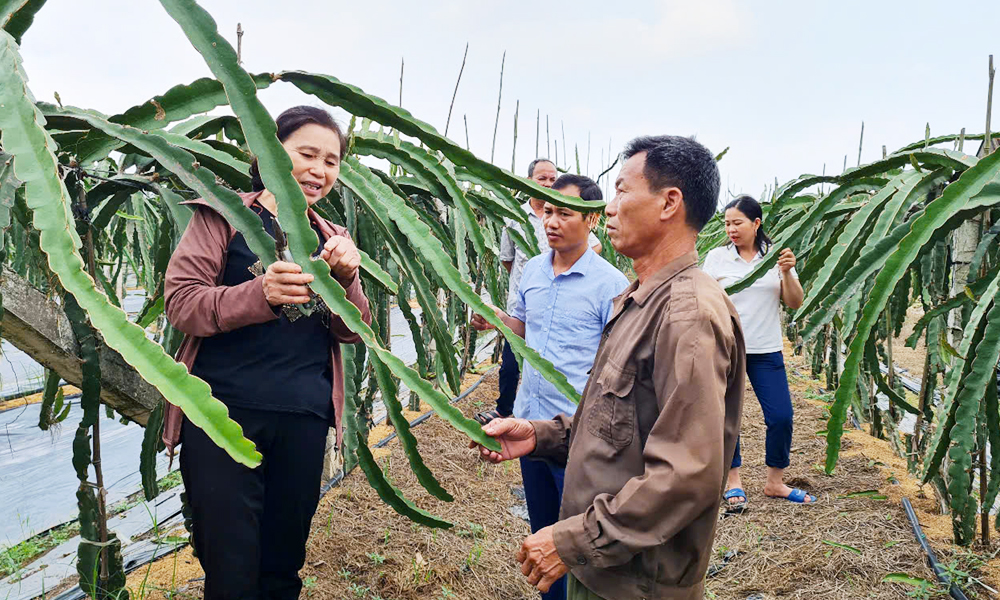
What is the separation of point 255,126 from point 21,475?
10.3ft

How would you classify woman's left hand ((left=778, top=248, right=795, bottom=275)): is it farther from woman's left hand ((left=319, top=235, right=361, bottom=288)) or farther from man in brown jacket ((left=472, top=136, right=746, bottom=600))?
woman's left hand ((left=319, top=235, right=361, bottom=288))

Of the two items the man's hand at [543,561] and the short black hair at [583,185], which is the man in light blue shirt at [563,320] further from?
the man's hand at [543,561]

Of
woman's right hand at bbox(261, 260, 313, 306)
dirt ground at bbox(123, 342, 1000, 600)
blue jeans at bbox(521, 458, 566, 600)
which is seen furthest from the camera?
dirt ground at bbox(123, 342, 1000, 600)

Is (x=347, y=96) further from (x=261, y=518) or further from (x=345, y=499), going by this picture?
(x=345, y=499)

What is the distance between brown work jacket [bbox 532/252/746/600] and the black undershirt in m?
0.55

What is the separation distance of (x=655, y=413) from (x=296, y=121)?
87 cm

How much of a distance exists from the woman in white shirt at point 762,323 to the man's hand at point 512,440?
5.94ft

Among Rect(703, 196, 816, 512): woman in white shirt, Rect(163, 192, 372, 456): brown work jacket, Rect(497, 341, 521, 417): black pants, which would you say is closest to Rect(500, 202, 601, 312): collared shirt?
Rect(497, 341, 521, 417): black pants

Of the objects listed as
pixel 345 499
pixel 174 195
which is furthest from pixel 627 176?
pixel 345 499

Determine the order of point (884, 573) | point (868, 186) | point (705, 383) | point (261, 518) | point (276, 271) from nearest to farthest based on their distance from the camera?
point (705, 383), point (276, 271), point (261, 518), point (884, 573), point (868, 186)

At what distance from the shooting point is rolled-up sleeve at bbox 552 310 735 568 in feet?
3.15

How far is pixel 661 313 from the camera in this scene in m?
1.06

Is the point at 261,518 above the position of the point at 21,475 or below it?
above

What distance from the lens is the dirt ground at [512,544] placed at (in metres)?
2.23
